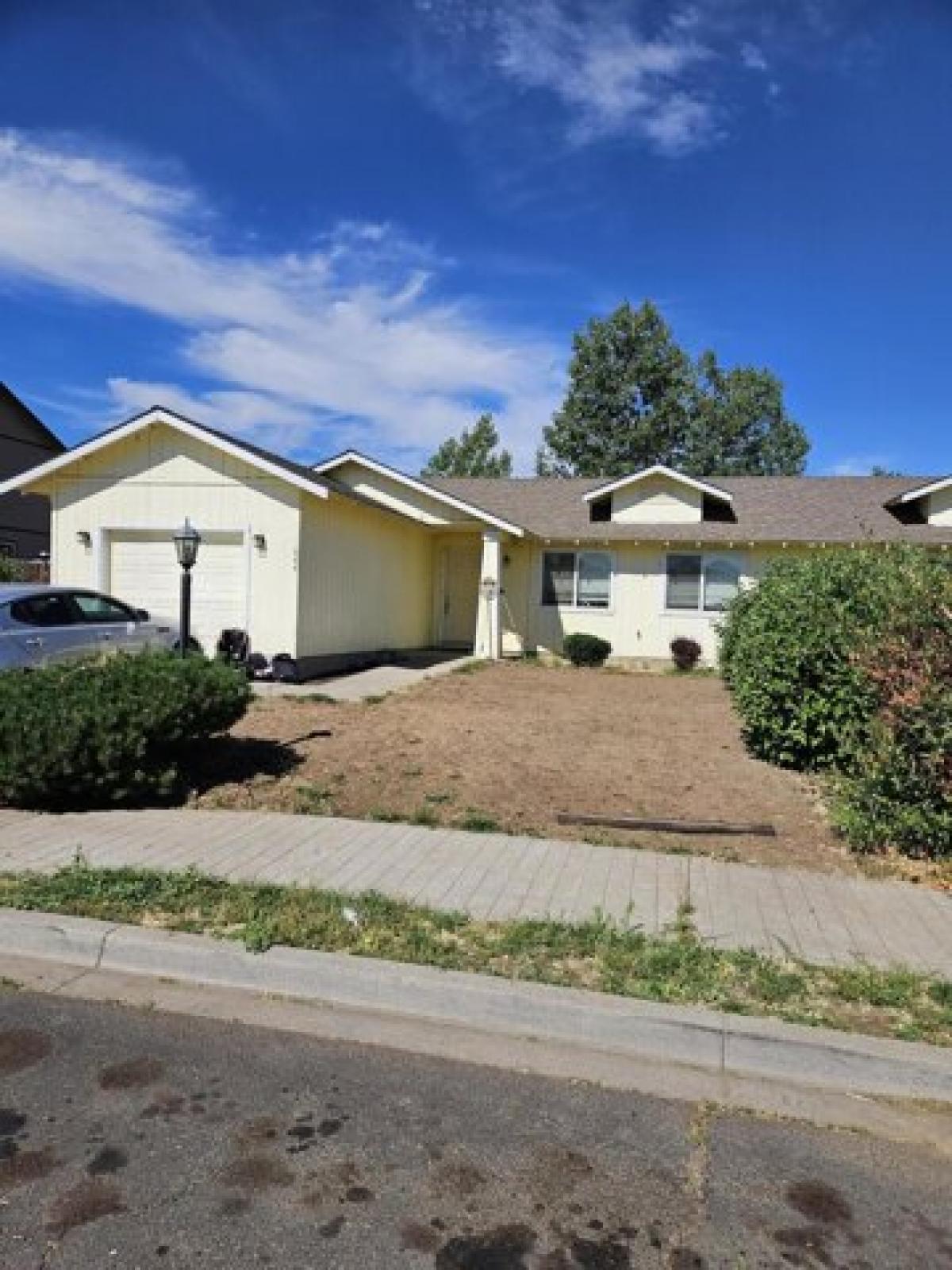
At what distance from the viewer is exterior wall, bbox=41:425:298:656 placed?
14508mm

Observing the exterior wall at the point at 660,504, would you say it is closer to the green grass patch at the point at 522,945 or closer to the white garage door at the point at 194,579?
the white garage door at the point at 194,579

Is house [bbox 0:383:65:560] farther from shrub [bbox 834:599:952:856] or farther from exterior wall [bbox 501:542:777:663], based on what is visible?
shrub [bbox 834:599:952:856]

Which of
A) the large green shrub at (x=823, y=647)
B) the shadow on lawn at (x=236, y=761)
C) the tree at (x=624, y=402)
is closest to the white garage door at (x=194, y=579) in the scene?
the shadow on lawn at (x=236, y=761)

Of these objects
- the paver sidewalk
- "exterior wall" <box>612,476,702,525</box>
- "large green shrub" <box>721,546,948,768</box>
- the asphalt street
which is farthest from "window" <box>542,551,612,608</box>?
the asphalt street

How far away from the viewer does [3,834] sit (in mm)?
6098

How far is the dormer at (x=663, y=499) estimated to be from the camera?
21156mm

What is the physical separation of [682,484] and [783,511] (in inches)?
106

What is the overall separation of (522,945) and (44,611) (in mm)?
8738

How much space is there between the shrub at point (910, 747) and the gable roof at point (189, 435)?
9661 millimetres

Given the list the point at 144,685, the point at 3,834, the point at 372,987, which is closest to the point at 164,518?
the point at 144,685

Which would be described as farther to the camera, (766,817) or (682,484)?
(682,484)

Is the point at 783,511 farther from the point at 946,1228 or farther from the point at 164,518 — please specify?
the point at 946,1228

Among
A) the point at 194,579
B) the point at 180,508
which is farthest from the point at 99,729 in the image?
the point at 180,508

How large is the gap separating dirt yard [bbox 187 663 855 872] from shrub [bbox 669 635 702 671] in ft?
24.7
